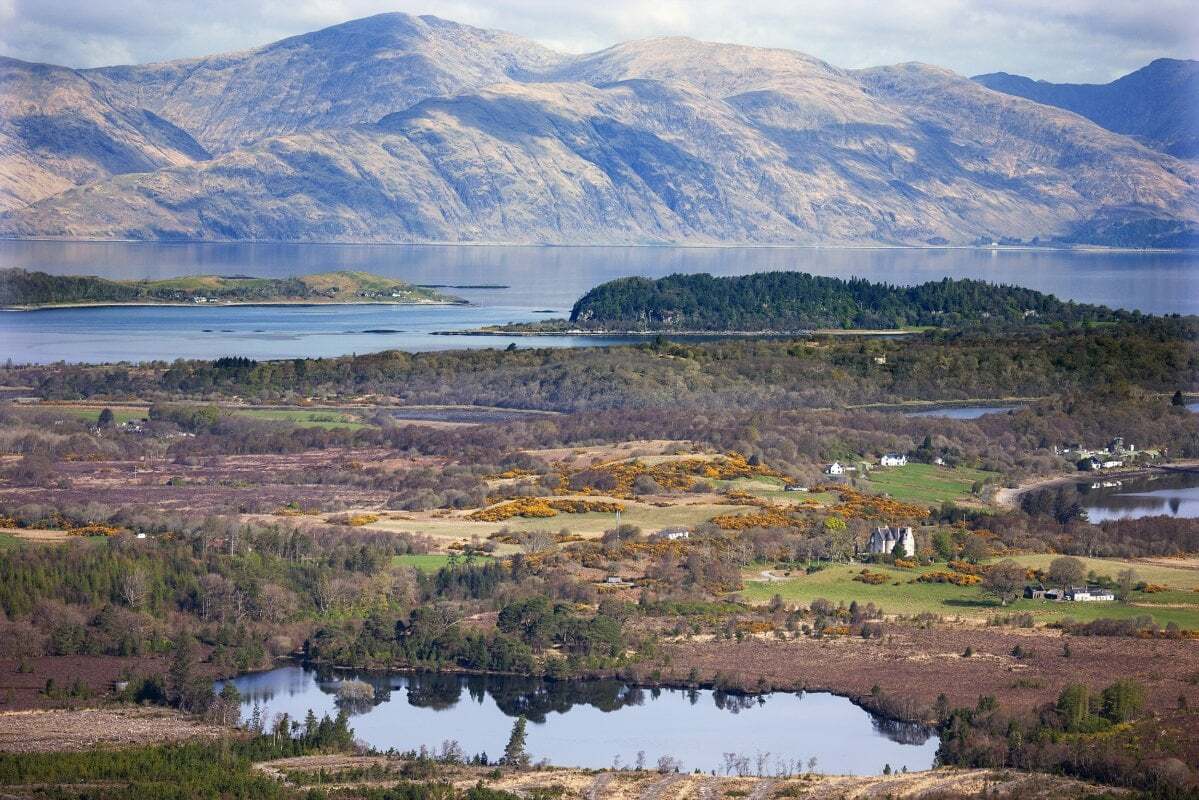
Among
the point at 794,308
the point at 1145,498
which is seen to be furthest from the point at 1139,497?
the point at 794,308

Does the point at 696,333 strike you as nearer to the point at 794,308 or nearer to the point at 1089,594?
the point at 794,308

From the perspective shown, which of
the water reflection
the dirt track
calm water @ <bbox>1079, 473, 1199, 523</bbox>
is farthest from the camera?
calm water @ <bbox>1079, 473, 1199, 523</bbox>

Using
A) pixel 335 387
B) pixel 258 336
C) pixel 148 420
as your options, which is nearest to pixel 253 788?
pixel 148 420

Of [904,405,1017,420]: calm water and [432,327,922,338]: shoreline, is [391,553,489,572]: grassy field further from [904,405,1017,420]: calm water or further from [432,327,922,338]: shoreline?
[432,327,922,338]: shoreline

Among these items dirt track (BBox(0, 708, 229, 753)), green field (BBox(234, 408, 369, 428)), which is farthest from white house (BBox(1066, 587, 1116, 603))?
green field (BBox(234, 408, 369, 428))

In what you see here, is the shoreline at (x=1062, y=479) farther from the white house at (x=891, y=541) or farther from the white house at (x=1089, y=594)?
the white house at (x=1089, y=594)

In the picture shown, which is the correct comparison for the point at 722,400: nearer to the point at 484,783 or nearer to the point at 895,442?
the point at 895,442
